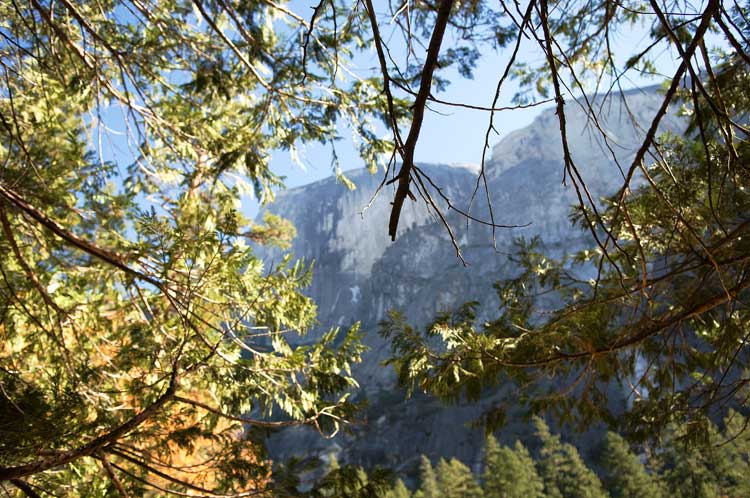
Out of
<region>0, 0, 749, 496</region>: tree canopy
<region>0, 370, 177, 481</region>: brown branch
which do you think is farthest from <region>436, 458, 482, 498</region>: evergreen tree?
<region>0, 370, 177, 481</region>: brown branch

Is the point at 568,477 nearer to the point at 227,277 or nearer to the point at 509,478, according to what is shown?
the point at 509,478

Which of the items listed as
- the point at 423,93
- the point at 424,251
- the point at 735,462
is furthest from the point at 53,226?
the point at 424,251

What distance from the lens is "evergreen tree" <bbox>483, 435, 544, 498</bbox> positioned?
21297mm

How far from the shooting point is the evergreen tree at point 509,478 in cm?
2130

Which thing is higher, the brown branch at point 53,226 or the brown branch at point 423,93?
the brown branch at point 53,226

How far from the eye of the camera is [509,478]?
2183 cm

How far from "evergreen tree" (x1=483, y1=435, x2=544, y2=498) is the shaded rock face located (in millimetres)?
15278

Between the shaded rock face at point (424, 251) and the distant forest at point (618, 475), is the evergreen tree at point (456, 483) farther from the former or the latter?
the shaded rock face at point (424, 251)

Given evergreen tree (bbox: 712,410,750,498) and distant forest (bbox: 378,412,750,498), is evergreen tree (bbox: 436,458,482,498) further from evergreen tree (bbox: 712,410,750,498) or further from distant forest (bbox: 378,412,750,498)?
evergreen tree (bbox: 712,410,750,498)

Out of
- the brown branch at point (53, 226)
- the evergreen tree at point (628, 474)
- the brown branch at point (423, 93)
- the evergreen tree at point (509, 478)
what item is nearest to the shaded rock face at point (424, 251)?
the evergreen tree at point (509, 478)

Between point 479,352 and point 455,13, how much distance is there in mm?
1725

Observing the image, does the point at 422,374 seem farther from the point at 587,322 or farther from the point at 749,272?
the point at 749,272

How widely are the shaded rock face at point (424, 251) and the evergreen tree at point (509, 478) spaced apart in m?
15.3

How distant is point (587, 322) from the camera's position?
2.67m
